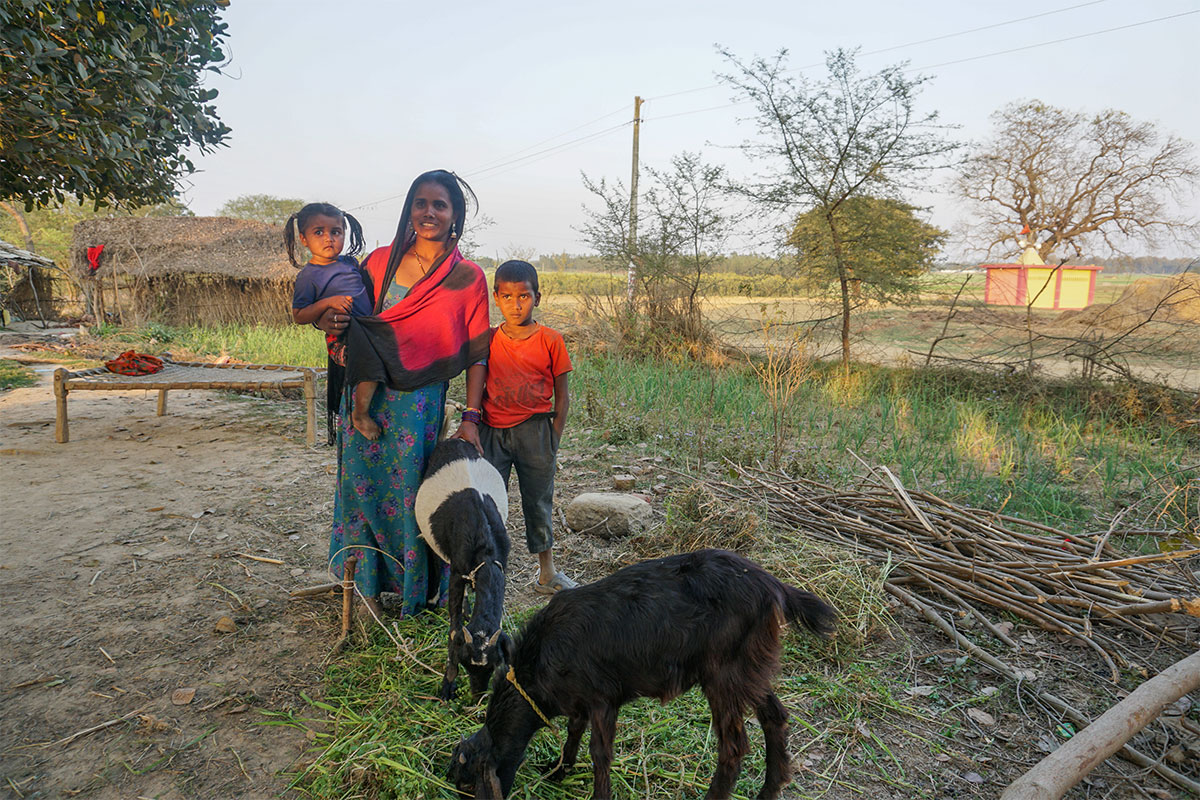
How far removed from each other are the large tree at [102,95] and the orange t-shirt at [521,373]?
1967 millimetres

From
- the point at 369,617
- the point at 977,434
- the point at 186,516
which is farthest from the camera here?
the point at 977,434

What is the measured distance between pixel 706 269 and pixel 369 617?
8.47 meters

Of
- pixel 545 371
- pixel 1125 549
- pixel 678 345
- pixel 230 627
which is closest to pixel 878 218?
pixel 678 345

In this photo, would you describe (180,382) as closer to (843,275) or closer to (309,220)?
(309,220)

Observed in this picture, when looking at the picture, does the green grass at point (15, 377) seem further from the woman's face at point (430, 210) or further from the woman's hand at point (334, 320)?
the woman's face at point (430, 210)

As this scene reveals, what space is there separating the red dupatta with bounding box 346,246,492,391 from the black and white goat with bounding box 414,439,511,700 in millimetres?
348

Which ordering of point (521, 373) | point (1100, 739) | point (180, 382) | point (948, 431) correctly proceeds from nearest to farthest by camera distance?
point (1100, 739) < point (521, 373) < point (948, 431) < point (180, 382)

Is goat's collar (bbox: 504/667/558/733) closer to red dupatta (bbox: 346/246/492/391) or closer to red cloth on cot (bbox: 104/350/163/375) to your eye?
red dupatta (bbox: 346/246/492/391)

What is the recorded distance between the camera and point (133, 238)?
1558 centimetres

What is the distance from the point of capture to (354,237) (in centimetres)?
288

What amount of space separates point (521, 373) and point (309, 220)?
1.10 m

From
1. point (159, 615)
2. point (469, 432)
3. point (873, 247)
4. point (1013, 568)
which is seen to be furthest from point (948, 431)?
point (159, 615)

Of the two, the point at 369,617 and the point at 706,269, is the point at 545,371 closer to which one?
the point at 369,617

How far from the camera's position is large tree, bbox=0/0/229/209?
8.32 feet
